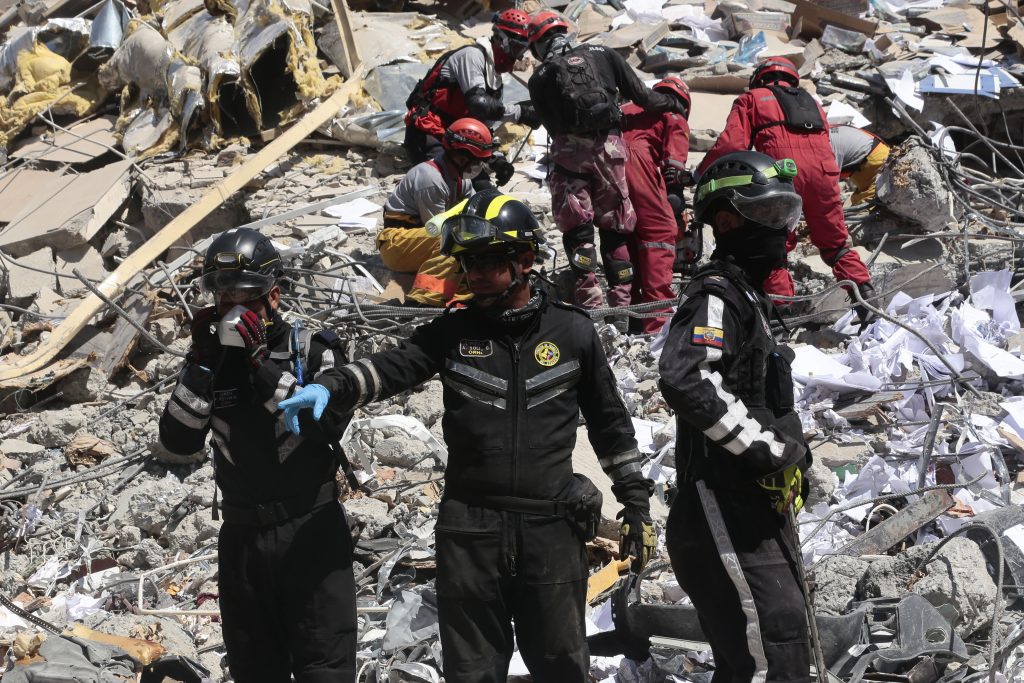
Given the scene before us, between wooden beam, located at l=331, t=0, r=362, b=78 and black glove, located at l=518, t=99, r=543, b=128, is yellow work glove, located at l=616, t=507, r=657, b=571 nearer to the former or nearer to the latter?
black glove, located at l=518, t=99, r=543, b=128

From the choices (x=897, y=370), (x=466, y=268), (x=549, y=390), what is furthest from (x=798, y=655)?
(x=897, y=370)

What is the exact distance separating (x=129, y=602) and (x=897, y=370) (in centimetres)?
412

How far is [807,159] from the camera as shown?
6488 mm

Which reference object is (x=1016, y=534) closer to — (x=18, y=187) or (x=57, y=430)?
(x=57, y=430)

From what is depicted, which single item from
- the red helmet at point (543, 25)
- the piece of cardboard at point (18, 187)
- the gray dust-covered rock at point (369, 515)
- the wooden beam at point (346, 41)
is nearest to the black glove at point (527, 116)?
the wooden beam at point (346, 41)

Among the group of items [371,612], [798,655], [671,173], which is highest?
[798,655]

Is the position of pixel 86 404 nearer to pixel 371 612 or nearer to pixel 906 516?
pixel 371 612

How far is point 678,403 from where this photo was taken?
3.08 meters

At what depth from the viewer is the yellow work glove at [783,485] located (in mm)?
3111

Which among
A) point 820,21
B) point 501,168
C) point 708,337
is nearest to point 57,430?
point 501,168

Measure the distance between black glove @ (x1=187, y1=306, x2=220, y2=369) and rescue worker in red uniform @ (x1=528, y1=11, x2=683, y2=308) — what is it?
11.2 ft

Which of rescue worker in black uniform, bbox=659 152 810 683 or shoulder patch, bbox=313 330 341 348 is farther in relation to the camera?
shoulder patch, bbox=313 330 341 348

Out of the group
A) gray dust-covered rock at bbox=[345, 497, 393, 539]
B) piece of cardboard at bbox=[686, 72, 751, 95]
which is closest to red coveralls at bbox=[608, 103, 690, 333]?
gray dust-covered rock at bbox=[345, 497, 393, 539]

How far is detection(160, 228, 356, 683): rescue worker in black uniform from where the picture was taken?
3.47 m
